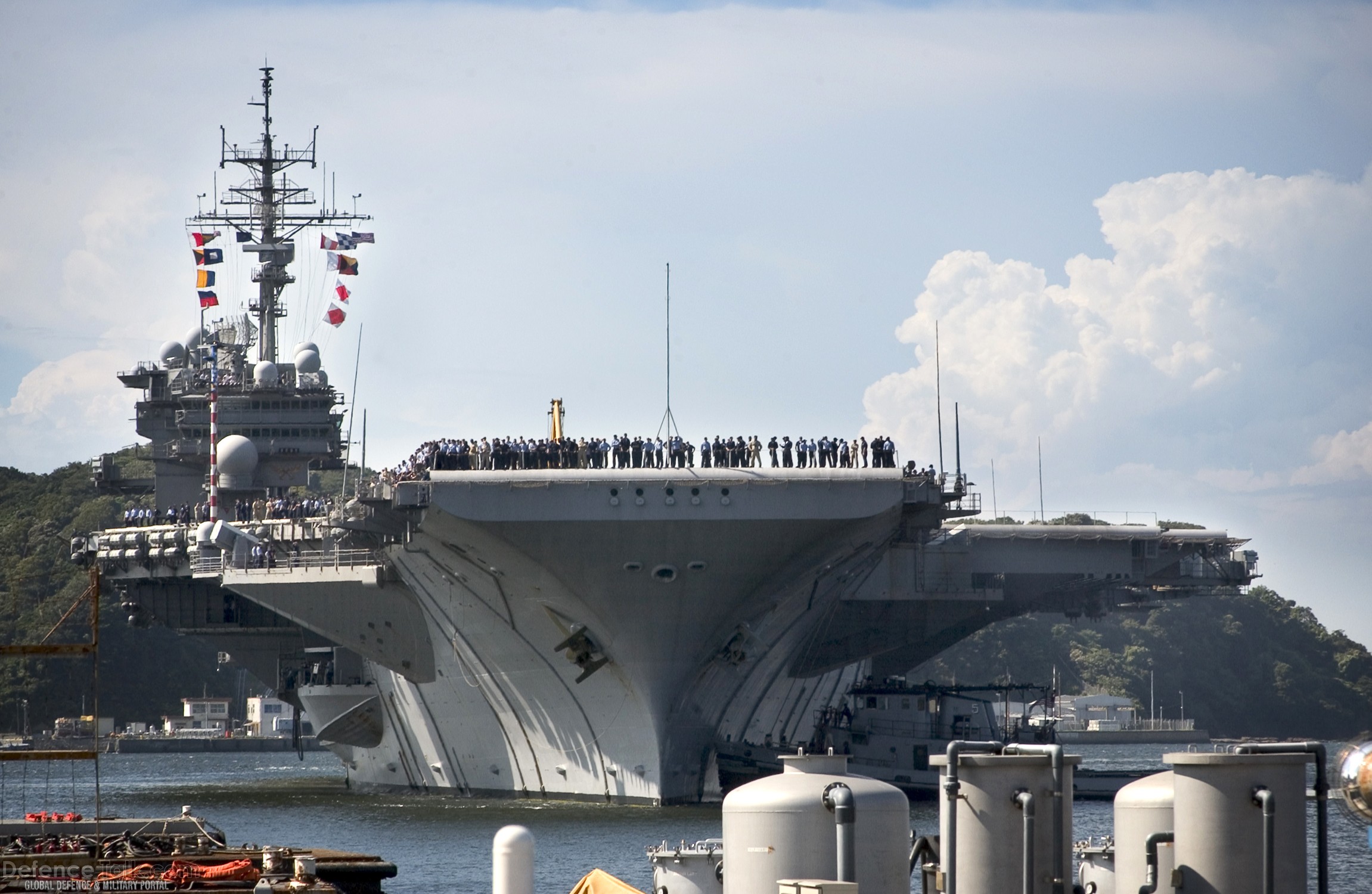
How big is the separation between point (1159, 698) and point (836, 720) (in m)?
74.3

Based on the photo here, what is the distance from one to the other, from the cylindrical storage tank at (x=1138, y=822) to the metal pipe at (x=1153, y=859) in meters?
0.26

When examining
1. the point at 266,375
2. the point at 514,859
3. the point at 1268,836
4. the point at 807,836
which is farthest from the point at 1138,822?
the point at 266,375

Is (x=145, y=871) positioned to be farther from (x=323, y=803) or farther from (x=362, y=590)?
(x=323, y=803)

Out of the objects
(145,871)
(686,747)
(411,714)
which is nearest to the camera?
(145,871)

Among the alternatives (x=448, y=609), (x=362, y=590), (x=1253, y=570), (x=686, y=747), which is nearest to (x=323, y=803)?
(x=362, y=590)

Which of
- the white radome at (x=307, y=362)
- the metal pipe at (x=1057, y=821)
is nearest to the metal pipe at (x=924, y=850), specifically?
the metal pipe at (x=1057, y=821)

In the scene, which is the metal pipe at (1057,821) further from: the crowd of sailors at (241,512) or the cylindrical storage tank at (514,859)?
the crowd of sailors at (241,512)

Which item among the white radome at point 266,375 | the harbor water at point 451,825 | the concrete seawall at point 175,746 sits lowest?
the concrete seawall at point 175,746

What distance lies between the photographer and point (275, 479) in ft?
189

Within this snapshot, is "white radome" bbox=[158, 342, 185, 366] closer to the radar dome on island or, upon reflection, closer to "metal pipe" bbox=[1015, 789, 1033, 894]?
the radar dome on island

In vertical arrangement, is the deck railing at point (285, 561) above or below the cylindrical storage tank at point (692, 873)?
above

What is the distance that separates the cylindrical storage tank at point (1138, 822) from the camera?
50.3 feet

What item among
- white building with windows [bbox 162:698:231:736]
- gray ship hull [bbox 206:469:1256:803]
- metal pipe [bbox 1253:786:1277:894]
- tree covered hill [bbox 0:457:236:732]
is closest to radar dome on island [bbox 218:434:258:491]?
gray ship hull [bbox 206:469:1256:803]

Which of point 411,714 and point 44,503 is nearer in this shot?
point 411,714
